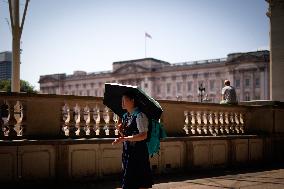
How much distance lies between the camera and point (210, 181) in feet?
27.1

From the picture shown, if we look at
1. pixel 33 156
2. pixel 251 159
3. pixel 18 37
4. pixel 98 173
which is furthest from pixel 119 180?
pixel 18 37

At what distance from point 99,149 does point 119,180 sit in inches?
34.5

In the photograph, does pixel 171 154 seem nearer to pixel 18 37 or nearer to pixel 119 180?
pixel 119 180

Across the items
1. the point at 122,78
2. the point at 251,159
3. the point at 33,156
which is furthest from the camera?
the point at 122,78

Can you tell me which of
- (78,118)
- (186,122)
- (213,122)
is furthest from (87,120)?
(213,122)

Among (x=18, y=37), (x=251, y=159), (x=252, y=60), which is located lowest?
(x=251, y=159)

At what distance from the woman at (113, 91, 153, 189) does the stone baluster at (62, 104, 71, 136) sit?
2.95 metres

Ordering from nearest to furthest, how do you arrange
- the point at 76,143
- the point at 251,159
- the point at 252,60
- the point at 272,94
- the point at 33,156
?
1. the point at 33,156
2. the point at 76,143
3. the point at 251,159
4. the point at 272,94
5. the point at 252,60

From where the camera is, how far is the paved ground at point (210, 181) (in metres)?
7.41

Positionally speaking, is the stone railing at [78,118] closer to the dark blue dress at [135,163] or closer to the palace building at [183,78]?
the dark blue dress at [135,163]

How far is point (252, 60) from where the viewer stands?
93.1 m

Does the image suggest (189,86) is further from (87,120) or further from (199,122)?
(87,120)

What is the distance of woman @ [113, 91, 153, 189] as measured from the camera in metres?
4.79

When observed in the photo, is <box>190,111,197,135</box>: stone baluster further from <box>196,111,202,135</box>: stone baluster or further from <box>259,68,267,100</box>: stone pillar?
<box>259,68,267,100</box>: stone pillar
